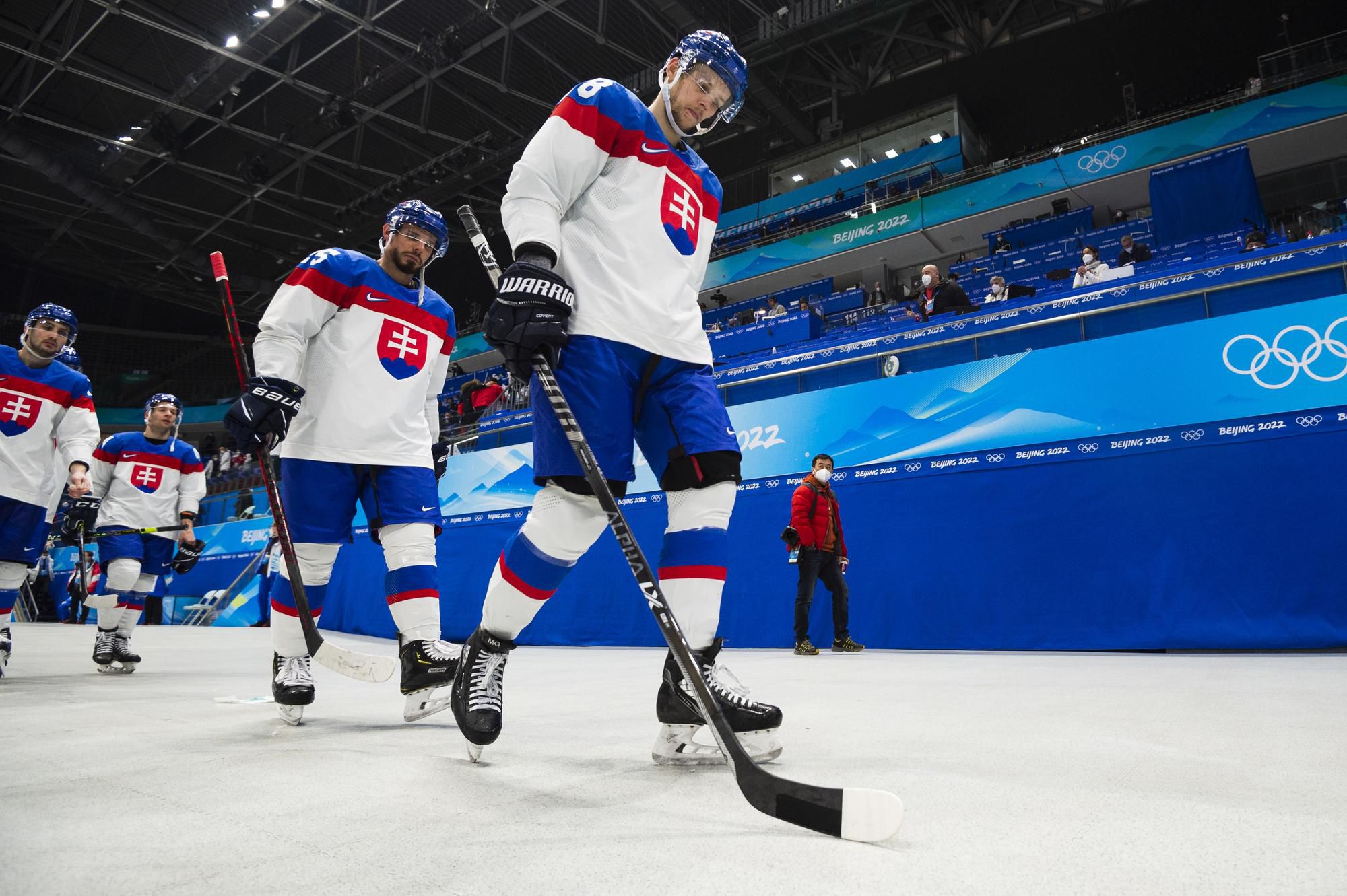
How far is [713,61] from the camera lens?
6.93 ft

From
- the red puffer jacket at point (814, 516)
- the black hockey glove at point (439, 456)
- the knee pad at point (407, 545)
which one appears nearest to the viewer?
the knee pad at point (407, 545)

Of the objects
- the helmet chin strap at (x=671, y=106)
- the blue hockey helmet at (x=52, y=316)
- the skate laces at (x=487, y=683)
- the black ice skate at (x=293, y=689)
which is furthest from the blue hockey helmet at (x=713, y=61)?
the blue hockey helmet at (x=52, y=316)

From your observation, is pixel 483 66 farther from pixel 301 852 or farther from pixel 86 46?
pixel 301 852

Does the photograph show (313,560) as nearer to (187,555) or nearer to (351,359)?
(351,359)

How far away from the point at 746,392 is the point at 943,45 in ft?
59.0

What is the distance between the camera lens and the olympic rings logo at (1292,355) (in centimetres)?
505

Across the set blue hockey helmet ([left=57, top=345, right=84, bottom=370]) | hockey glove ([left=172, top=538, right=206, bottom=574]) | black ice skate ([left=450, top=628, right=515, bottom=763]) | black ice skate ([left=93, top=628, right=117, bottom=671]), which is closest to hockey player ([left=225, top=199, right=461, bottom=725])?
black ice skate ([left=450, top=628, right=515, bottom=763])

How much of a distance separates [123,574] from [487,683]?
178 inches

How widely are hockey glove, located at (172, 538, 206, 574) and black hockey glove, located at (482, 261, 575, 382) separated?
187 inches

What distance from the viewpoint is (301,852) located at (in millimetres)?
1107

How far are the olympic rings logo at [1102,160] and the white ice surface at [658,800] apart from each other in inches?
624

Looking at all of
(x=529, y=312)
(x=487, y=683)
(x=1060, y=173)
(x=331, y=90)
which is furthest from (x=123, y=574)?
(x=331, y=90)

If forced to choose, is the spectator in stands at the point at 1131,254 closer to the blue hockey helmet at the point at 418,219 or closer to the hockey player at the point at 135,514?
the blue hockey helmet at the point at 418,219

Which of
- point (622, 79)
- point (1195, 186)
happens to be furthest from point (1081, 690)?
point (622, 79)
